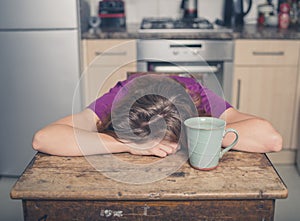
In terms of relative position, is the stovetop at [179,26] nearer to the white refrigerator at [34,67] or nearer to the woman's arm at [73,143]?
the white refrigerator at [34,67]

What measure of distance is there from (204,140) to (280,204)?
1.63m

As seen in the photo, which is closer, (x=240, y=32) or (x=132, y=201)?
(x=132, y=201)

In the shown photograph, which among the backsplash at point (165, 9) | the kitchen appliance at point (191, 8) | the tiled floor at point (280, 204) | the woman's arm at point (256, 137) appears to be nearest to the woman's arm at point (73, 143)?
the woman's arm at point (256, 137)

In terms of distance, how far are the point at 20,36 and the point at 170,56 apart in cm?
97

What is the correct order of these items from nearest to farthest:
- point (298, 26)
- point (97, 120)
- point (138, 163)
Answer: point (138, 163) < point (97, 120) < point (298, 26)

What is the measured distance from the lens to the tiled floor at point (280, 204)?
2306 mm

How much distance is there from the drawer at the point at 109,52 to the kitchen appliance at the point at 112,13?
0.30 metres

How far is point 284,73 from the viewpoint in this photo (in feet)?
9.11

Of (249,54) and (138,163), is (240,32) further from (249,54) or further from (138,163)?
(138,163)

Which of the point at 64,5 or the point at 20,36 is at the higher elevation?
the point at 64,5

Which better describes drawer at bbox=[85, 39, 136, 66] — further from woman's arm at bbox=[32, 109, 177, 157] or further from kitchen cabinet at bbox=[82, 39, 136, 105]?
woman's arm at bbox=[32, 109, 177, 157]

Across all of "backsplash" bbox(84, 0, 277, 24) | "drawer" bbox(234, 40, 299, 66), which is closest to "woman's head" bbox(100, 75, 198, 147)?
"drawer" bbox(234, 40, 299, 66)

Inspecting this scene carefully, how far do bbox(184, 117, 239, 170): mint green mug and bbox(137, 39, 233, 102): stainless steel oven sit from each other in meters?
1.64

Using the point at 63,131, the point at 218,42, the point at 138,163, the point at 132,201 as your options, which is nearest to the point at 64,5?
the point at 218,42
